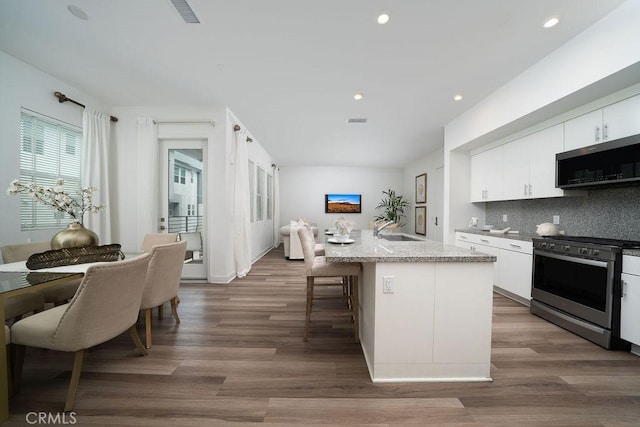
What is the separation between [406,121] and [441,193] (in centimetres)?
281

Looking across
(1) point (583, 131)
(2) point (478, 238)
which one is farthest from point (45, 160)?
(1) point (583, 131)

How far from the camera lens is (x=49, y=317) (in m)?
1.61

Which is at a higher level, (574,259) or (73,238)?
(73,238)

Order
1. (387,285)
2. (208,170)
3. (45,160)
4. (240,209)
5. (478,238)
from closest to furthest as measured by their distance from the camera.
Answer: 1. (387,285)
2. (45,160)
3. (478,238)
4. (208,170)
5. (240,209)

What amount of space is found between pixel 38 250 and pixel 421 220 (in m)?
7.81

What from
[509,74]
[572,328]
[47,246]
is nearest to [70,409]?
[47,246]

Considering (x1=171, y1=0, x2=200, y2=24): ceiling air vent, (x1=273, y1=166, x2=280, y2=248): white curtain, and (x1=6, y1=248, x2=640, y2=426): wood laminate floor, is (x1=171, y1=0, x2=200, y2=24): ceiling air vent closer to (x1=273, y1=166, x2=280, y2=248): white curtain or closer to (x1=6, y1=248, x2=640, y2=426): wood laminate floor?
(x1=6, y1=248, x2=640, y2=426): wood laminate floor

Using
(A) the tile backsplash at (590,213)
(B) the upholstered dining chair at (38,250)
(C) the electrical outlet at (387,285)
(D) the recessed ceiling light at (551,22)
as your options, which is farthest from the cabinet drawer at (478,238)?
(B) the upholstered dining chair at (38,250)

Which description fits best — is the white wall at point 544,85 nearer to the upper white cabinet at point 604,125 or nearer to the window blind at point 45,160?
the upper white cabinet at point 604,125

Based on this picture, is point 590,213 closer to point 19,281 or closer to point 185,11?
point 185,11

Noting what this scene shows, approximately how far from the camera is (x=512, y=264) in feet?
10.8

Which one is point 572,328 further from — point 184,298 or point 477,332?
point 184,298

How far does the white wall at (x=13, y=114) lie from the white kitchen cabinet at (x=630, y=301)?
5.80m

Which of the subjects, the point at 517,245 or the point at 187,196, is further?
the point at 187,196
